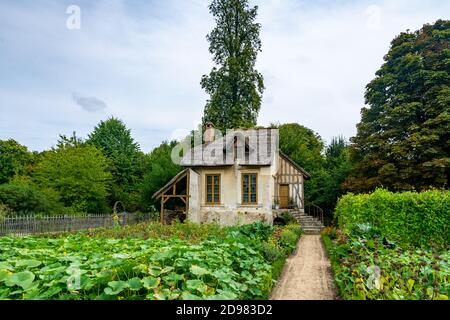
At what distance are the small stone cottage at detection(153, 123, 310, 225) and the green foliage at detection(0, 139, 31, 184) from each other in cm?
1608

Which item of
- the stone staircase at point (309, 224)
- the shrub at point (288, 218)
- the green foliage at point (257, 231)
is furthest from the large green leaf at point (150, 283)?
the shrub at point (288, 218)

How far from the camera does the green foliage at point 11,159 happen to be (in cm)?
3041

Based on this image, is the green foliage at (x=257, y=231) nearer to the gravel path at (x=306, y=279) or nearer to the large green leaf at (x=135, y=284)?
the gravel path at (x=306, y=279)

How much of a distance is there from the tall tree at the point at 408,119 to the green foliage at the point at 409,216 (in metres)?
7.73

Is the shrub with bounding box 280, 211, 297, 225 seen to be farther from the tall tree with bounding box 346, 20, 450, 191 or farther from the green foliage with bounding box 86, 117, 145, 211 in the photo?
the green foliage with bounding box 86, 117, 145, 211

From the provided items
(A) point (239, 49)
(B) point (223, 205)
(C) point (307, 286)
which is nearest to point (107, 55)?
(C) point (307, 286)

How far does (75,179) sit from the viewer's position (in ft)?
88.0

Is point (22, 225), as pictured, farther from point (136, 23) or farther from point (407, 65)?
point (407, 65)

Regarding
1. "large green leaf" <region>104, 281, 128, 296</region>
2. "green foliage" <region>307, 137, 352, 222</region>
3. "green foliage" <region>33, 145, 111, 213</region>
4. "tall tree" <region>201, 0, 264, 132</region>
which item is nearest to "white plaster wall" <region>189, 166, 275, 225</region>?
"green foliage" <region>307, 137, 352, 222</region>

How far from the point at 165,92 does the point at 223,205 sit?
8073mm

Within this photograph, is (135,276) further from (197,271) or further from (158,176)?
(158,176)

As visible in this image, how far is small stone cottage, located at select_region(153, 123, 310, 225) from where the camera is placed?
21.1 metres

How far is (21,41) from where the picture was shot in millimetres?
9195

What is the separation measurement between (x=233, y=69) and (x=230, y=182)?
35.1ft
